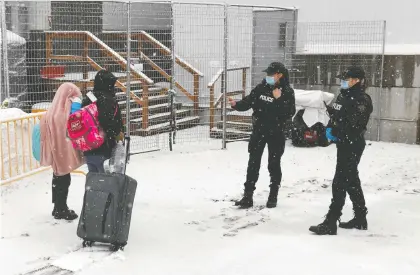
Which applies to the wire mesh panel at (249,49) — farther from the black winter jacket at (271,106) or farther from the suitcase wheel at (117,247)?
the suitcase wheel at (117,247)

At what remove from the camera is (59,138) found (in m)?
5.64

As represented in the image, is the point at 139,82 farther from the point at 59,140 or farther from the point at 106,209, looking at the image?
the point at 106,209

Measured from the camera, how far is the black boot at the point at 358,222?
5.62 m

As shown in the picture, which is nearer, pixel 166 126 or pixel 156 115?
pixel 166 126

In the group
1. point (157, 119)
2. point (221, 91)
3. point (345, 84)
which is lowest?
point (157, 119)

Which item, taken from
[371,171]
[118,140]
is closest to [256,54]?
[371,171]

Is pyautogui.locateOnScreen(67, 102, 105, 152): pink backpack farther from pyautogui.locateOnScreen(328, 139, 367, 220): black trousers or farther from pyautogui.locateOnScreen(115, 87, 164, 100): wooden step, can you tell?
pyautogui.locateOnScreen(115, 87, 164, 100): wooden step

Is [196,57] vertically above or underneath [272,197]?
above

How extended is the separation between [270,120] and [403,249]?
205 cm

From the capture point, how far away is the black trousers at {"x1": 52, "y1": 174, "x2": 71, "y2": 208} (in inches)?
226

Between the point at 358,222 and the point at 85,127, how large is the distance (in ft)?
9.65

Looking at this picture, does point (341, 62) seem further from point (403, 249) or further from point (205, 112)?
point (403, 249)

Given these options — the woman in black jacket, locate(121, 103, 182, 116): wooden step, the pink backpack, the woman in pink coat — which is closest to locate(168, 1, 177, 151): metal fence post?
locate(121, 103, 182, 116): wooden step

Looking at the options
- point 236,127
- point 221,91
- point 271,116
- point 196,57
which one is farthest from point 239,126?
point 271,116
